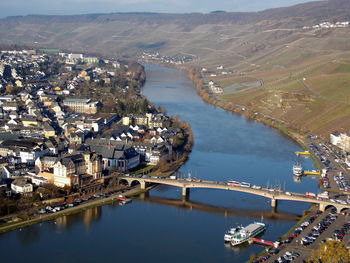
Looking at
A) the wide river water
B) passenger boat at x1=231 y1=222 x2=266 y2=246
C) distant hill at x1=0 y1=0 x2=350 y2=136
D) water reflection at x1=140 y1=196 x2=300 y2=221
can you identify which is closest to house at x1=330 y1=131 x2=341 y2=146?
distant hill at x1=0 y1=0 x2=350 y2=136

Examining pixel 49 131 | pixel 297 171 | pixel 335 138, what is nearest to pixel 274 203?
pixel 297 171

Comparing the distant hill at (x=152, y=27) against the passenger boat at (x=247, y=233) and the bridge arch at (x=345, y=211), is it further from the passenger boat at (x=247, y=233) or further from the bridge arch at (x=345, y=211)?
the passenger boat at (x=247, y=233)

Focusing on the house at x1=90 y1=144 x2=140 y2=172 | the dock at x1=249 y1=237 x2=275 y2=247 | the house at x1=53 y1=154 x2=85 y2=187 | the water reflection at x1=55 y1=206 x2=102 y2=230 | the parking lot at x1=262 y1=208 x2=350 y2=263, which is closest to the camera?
the parking lot at x1=262 y1=208 x2=350 y2=263

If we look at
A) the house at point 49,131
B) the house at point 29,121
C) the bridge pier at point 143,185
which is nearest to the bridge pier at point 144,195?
the bridge pier at point 143,185

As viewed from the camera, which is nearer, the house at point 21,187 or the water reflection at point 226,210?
the water reflection at point 226,210

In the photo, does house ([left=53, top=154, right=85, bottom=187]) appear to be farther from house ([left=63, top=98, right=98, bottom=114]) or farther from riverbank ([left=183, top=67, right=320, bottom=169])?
house ([left=63, top=98, right=98, bottom=114])

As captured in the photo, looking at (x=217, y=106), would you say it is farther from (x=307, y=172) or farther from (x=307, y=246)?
(x=307, y=246)
